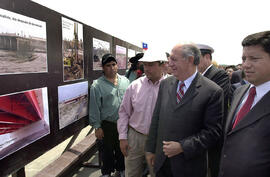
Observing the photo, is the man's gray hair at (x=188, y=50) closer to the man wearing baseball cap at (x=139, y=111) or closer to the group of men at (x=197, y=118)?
the group of men at (x=197, y=118)

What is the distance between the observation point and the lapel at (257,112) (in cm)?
128

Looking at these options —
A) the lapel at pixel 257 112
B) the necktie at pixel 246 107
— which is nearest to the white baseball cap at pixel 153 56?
the necktie at pixel 246 107

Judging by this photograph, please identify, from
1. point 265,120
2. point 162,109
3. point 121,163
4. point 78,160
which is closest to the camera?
point 265,120

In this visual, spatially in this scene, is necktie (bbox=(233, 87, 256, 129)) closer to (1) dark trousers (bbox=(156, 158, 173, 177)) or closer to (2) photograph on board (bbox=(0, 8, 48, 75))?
(1) dark trousers (bbox=(156, 158, 173, 177))

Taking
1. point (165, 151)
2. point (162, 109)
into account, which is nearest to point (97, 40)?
point (162, 109)

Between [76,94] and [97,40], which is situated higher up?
[97,40]

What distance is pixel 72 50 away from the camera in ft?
8.90

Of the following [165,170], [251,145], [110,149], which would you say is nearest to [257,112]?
[251,145]

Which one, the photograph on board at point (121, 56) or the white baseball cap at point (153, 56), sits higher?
the photograph on board at point (121, 56)

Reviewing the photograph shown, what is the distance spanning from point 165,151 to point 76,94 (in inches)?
66.4

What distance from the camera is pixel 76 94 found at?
2.87 meters

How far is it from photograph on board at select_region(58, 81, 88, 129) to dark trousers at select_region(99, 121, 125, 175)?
45cm

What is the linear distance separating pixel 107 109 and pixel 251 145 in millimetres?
2187

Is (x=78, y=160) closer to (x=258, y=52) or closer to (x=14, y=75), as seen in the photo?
(x=14, y=75)
